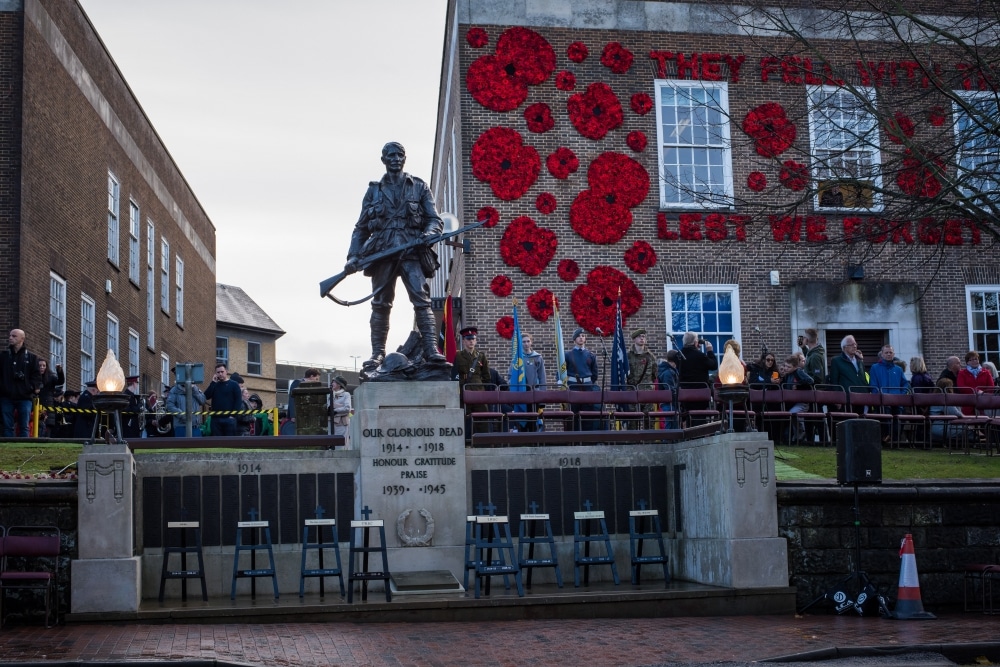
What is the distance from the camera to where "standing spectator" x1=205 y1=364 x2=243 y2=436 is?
2141 centimetres

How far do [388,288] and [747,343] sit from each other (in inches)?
457

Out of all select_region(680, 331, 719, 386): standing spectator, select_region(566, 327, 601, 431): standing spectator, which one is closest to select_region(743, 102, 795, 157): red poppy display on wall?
select_region(680, 331, 719, 386): standing spectator

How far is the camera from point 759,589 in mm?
14094

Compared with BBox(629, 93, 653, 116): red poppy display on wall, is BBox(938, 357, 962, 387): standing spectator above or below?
→ below

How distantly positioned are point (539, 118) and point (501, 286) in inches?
135

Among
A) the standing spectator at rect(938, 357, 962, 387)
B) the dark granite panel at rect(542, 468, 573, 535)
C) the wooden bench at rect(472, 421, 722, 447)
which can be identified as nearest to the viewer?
the dark granite panel at rect(542, 468, 573, 535)

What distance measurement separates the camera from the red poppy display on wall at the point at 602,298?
25.7m

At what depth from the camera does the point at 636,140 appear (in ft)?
86.6

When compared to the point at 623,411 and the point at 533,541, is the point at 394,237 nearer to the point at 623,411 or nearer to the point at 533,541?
the point at 533,541

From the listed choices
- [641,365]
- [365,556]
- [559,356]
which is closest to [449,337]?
[559,356]

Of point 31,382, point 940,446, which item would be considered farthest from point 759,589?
point 31,382

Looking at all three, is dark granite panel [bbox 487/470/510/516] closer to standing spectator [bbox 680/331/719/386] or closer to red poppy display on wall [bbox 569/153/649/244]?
standing spectator [bbox 680/331/719/386]

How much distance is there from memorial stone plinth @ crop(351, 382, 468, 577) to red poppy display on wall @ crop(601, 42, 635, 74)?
41.6 feet

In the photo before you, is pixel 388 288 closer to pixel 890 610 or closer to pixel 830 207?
pixel 890 610
